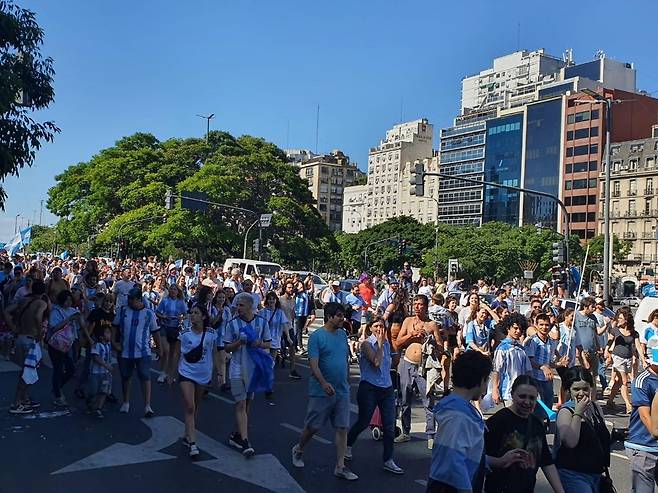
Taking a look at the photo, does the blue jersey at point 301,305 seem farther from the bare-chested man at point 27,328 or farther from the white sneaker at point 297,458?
the white sneaker at point 297,458

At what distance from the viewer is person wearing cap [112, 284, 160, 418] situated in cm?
905

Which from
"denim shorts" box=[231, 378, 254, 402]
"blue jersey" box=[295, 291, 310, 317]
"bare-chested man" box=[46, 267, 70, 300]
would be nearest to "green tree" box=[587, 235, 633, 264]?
"blue jersey" box=[295, 291, 310, 317]

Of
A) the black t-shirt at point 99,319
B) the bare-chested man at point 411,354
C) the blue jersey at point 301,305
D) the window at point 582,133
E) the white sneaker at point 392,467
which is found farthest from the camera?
the window at point 582,133

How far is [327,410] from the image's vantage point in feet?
22.3

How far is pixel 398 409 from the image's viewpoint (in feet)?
31.2

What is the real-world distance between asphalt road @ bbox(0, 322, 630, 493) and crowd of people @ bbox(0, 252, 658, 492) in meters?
0.21

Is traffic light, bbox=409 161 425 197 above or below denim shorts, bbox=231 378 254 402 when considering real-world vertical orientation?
above

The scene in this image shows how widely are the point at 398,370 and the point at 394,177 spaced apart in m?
133

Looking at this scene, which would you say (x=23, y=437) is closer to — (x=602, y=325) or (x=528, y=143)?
(x=602, y=325)

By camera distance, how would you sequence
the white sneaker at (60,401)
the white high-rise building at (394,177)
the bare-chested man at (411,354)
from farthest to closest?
→ the white high-rise building at (394,177)
the white sneaker at (60,401)
the bare-chested man at (411,354)

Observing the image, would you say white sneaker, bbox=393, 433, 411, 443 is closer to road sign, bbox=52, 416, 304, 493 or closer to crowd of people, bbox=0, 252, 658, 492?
crowd of people, bbox=0, 252, 658, 492

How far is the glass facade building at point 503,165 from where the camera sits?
103375 millimetres

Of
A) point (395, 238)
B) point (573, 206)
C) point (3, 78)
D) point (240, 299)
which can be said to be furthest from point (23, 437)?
point (573, 206)

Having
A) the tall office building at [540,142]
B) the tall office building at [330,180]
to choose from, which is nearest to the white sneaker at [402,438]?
the tall office building at [540,142]
